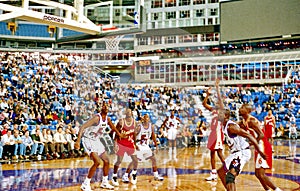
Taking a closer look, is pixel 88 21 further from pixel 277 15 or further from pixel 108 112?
pixel 277 15

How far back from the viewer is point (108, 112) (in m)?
7.06

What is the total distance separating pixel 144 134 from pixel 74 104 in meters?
1.74

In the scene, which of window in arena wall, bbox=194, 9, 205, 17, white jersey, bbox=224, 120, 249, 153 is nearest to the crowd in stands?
white jersey, bbox=224, 120, 249, 153

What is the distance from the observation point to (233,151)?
5.70 meters

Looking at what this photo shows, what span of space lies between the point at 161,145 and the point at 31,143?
5048mm

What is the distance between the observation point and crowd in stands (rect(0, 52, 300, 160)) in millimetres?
6355

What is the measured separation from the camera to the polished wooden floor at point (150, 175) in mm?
7344

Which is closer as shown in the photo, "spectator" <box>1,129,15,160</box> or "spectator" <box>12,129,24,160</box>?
"spectator" <box>1,129,15,160</box>

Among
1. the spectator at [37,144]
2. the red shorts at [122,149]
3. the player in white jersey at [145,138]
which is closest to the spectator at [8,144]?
the spectator at [37,144]

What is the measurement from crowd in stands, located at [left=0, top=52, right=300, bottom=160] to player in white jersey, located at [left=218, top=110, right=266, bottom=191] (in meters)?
0.66

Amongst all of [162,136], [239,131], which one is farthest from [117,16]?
[239,131]

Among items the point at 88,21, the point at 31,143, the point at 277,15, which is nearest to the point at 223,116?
the point at 88,21

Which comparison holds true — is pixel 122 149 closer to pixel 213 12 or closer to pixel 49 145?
pixel 49 145

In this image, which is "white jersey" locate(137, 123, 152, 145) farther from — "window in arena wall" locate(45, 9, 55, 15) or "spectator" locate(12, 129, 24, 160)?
"spectator" locate(12, 129, 24, 160)
